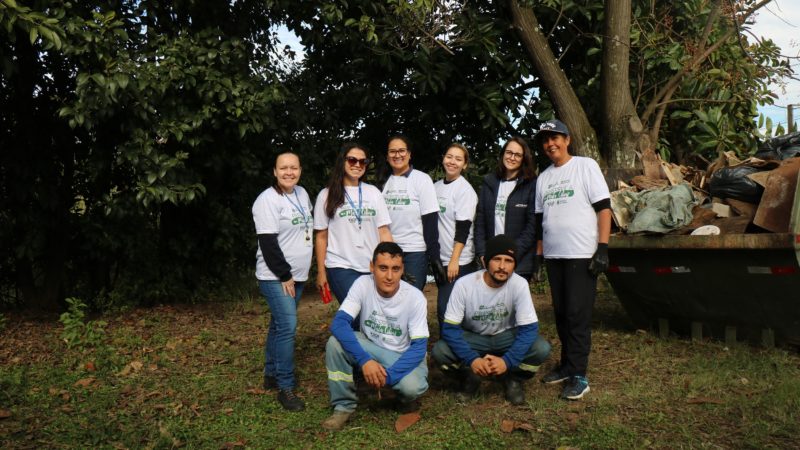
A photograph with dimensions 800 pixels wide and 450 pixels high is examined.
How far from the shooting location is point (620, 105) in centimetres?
879

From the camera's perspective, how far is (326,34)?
9.17m

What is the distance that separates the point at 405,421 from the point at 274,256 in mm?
1421

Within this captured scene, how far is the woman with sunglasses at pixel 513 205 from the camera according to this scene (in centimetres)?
551

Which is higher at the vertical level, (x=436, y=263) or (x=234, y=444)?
(x=436, y=263)

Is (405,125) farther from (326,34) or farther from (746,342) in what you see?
(746,342)

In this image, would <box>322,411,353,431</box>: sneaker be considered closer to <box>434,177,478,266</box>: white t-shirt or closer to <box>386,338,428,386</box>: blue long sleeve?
<box>386,338,428,386</box>: blue long sleeve

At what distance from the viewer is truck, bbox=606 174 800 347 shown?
18.1 ft

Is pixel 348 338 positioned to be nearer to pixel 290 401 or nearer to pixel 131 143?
pixel 290 401

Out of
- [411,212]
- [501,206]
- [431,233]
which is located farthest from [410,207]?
[501,206]

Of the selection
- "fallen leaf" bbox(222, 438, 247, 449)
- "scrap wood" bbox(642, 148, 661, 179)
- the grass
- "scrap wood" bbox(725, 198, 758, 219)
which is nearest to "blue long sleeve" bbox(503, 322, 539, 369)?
the grass

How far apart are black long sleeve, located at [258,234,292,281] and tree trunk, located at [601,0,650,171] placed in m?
5.15

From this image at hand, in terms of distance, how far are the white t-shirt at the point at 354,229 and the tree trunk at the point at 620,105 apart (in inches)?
178

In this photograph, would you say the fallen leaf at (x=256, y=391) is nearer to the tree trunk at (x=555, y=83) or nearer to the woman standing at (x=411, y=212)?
the woman standing at (x=411, y=212)

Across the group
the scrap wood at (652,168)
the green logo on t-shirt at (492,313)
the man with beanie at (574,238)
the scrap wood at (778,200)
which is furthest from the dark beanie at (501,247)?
the scrap wood at (652,168)
